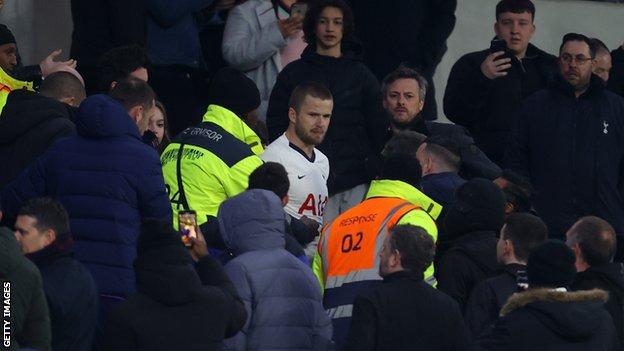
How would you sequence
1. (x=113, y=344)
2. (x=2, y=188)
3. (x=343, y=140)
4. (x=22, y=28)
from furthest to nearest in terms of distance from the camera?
(x=22, y=28) < (x=343, y=140) < (x=2, y=188) < (x=113, y=344)

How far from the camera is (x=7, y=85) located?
41.2ft

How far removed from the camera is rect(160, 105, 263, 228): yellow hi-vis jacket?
1184cm

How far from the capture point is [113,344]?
9594 millimetres

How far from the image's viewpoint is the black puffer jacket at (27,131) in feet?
37.6

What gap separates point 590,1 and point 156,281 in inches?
376

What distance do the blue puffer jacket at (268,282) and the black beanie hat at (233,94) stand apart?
1681 mm

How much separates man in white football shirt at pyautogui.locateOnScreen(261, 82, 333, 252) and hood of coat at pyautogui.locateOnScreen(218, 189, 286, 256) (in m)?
1.58

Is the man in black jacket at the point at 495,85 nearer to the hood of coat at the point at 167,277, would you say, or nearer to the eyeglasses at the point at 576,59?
the eyeglasses at the point at 576,59

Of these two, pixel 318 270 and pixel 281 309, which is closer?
pixel 281 309

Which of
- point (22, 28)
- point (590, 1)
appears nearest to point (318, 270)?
point (22, 28)

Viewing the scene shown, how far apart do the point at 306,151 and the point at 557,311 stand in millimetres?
2914

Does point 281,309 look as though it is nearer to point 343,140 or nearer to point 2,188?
point 2,188

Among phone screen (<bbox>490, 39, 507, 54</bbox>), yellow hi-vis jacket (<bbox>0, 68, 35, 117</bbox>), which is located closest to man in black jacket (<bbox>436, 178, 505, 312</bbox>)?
yellow hi-vis jacket (<bbox>0, 68, 35, 117</bbox>)

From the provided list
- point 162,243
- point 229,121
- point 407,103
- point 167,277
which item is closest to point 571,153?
point 407,103
